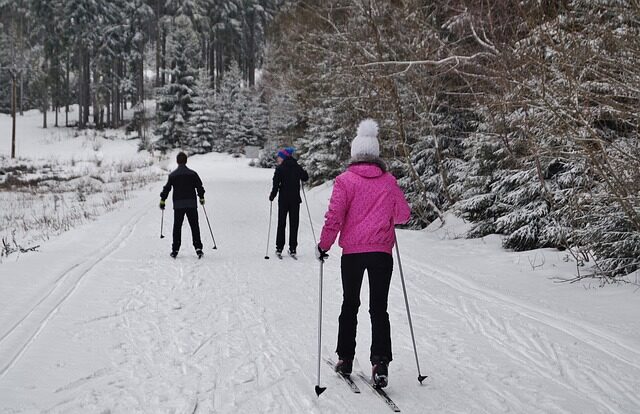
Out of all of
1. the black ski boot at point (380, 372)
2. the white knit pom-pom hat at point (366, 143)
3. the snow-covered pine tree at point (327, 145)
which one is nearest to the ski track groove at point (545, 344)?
the black ski boot at point (380, 372)

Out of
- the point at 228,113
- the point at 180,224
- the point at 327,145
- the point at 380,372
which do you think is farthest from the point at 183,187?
the point at 228,113

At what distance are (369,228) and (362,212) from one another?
0.51 feet

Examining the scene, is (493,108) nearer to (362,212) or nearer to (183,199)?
(183,199)

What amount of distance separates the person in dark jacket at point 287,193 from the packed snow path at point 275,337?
0.45 metres

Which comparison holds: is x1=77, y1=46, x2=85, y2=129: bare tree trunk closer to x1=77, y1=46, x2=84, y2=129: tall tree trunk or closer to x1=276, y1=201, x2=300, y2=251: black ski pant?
x1=77, y1=46, x2=84, y2=129: tall tree trunk

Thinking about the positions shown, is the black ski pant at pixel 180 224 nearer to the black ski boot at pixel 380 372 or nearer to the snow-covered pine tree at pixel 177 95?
the black ski boot at pixel 380 372

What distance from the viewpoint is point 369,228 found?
170 inches

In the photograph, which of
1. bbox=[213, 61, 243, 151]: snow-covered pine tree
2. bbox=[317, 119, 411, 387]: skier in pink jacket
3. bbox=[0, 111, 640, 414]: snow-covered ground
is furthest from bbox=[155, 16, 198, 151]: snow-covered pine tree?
bbox=[317, 119, 411, 387]: skier in pink jacket

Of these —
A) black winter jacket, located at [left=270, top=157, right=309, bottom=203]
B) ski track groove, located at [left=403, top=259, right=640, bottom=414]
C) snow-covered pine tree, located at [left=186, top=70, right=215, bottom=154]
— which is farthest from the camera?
snow-covered pine tree, located at [left=186, top=70, right=215, bottom=154]

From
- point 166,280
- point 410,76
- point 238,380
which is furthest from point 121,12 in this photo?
point 238,380

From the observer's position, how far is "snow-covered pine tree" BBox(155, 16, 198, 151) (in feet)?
154

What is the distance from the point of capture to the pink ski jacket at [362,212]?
4.34m

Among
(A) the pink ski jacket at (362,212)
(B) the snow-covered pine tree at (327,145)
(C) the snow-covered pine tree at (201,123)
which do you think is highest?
(C) the snow-covered pine tree at (201,123)

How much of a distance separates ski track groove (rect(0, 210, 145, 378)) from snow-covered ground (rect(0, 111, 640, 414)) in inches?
1.0
